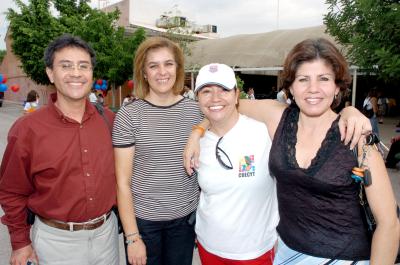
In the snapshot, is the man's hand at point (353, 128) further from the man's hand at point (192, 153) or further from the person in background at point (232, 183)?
the man's hand at point (192, 153)

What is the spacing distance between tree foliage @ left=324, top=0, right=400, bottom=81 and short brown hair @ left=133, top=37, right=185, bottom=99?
478cm

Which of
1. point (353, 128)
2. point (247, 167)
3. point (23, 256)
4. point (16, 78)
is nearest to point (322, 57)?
point (353, 128)

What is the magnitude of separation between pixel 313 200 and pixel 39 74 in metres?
25.2

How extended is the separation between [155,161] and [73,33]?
20303mm

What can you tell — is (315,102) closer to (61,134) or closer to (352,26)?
(61,134)

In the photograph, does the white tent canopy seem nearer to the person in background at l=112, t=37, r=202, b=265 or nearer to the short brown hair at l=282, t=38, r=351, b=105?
the person in background at l=112, t=37, r=202, b=265

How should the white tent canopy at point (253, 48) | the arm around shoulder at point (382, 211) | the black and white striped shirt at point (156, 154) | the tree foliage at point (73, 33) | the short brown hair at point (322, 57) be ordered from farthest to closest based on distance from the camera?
the tree foliage at point (73, 33), the white tent canopy at point (253, 48), the black and white striped shirt at point (156, 154), the short brown hair at point (322, 57), the arm around shoulder at point (382, 211)

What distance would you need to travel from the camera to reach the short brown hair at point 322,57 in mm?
1868

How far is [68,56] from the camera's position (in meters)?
2.32

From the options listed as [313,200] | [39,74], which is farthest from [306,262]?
[39,74]

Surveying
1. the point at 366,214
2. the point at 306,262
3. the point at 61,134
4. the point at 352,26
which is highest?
the point at 352,26

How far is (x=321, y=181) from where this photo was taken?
1.75 m

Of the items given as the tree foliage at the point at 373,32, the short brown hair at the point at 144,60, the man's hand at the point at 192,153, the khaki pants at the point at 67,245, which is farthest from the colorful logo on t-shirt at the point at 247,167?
the tree foliage at the point at 373,32

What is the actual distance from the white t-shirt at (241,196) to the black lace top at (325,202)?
189mm
